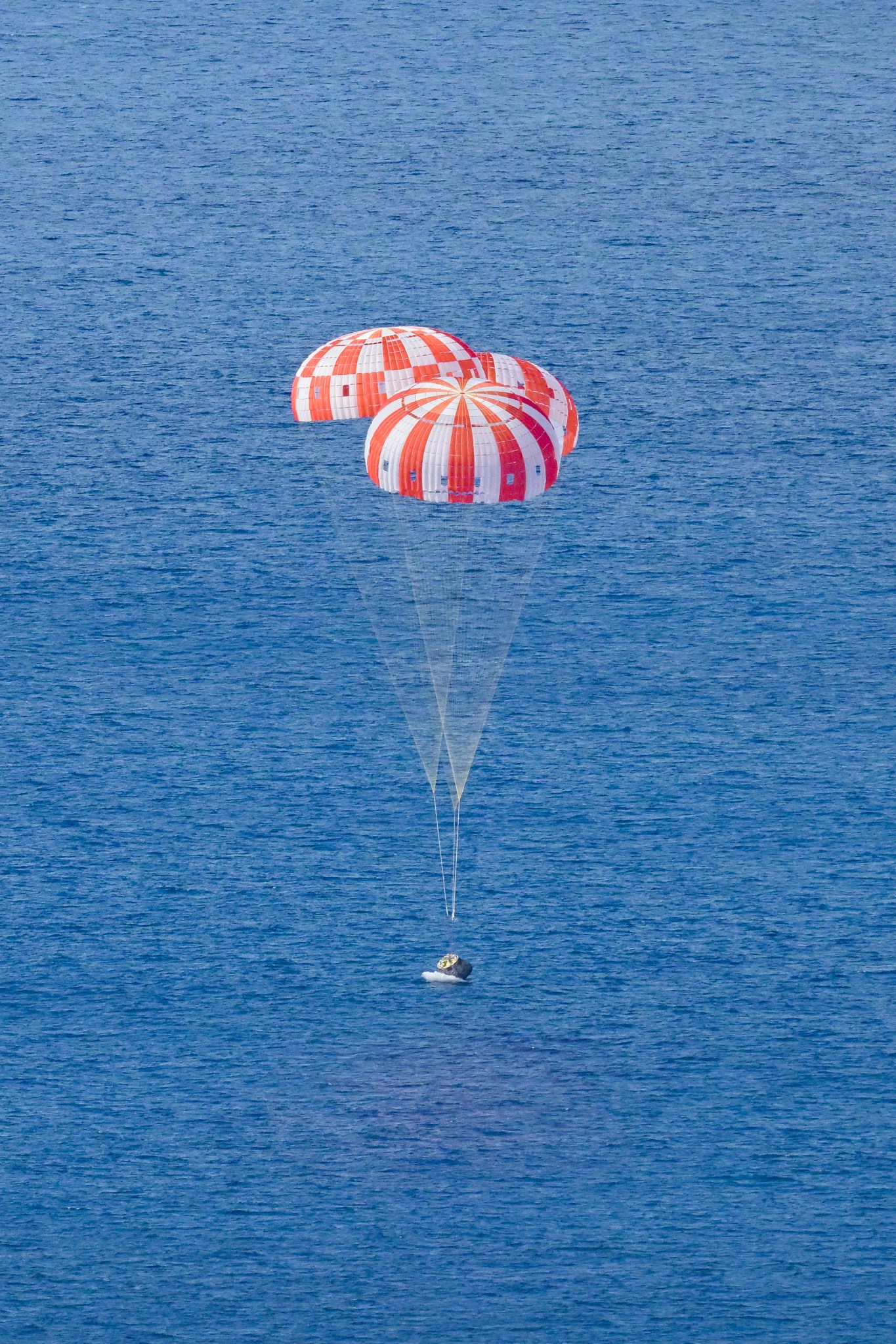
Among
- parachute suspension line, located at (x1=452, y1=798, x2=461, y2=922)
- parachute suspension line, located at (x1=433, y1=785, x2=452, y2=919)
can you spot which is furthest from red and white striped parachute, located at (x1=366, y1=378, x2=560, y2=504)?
parachute suspension line, located at (x1=433, y1=785, x2=452, y2=919)

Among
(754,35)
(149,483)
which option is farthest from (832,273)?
(149,483)

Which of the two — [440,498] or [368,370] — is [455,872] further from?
[368,370]

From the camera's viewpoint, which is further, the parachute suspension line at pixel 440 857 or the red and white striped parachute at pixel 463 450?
the parachute suspension line at pixel 440 857

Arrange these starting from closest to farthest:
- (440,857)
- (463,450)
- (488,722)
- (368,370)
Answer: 1. (463,450)
2. (368,370)
3. (440,857)
4. (488,722)

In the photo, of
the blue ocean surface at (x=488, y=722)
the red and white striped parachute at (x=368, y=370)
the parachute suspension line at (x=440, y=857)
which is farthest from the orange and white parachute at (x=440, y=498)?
the blue ocean surface at (x=488, y=722)

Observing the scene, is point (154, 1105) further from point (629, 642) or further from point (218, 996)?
point (629, 642)

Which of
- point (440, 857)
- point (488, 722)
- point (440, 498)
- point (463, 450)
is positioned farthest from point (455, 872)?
point (463, 450)

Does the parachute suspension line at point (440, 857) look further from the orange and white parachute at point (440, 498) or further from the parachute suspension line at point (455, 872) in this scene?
the parachute suspension line at point (455, 872)
